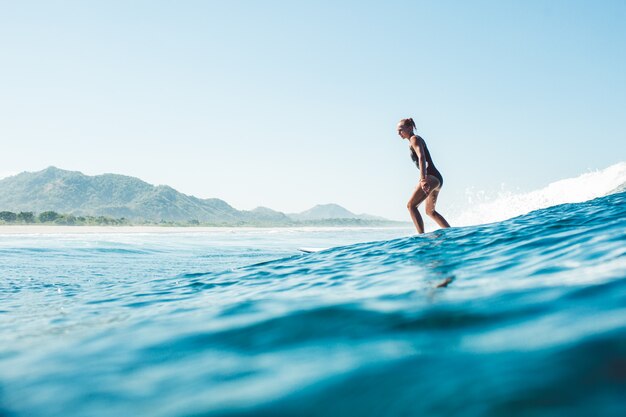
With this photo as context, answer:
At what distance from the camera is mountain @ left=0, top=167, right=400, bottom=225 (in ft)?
480

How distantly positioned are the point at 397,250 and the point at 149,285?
3.22m

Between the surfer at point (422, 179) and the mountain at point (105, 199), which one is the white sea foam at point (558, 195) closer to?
the surfer at point (422, 179)

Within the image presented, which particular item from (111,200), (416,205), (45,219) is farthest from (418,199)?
(111,200)

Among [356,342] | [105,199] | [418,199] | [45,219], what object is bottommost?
[356,342]

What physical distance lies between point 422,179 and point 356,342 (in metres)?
→ 6.49

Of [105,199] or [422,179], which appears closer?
[422,179]

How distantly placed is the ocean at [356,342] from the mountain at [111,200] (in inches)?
5234

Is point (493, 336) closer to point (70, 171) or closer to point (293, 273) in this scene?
point (293, 273)

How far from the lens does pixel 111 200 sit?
538 ft

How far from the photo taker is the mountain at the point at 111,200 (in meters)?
146

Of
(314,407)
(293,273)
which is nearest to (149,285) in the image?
(293,273)

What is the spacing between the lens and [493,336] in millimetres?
2164

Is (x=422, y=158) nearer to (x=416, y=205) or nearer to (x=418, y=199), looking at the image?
(x=418, y=199)

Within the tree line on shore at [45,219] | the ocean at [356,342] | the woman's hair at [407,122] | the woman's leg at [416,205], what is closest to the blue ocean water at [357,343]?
the ocean at [356,342]
